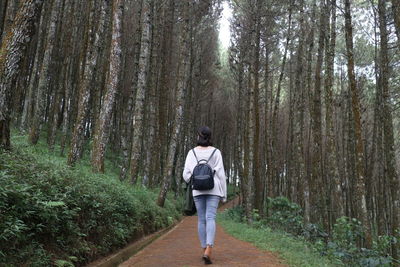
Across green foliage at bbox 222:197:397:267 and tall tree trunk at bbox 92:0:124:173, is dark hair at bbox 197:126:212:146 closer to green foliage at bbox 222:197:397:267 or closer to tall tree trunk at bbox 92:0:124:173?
green foliage at bbox 222:197:397:267

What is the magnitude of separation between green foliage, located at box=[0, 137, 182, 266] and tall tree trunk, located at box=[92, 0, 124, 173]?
299 cm

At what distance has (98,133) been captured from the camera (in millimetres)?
9008

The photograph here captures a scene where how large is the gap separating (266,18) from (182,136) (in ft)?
32.1

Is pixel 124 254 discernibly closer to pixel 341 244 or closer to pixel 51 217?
pixel 51 217

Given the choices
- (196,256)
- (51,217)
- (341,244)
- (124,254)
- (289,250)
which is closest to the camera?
(51,217)

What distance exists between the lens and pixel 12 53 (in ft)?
16.5

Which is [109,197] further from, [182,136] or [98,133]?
[182,136]

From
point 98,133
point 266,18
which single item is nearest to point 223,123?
point 266,18

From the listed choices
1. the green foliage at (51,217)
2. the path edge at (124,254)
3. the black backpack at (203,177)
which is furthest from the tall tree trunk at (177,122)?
the black backpack at (203,177)

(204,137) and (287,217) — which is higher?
(204,137)

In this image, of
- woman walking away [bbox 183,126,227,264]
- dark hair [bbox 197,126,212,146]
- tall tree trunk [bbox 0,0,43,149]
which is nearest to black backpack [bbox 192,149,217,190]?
woman walking away [bbox 183,126,227,264]

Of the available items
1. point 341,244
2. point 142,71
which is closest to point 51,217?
point 341,244

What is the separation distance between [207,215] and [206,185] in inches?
19.2

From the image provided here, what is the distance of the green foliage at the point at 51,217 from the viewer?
3.27 metres
